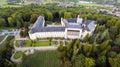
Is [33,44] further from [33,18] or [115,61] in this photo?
[115,61]

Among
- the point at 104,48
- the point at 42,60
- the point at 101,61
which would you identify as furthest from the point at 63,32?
the point at 101,61

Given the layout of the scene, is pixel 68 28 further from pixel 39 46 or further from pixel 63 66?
pixel 63 66

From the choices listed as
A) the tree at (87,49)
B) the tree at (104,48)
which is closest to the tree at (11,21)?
the tree at (87,49)

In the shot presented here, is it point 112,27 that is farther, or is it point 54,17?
point 54,17

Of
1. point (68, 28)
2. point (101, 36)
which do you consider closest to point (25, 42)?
point (68, 28)

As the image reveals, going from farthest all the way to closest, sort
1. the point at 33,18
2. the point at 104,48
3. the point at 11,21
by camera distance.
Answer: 1. the point at 33,18
2. the point at 11,21
3. the point at 104,48

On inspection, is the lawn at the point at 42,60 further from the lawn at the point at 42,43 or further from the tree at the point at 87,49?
the tree at the point at 87,49

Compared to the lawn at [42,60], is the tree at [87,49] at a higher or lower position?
higher

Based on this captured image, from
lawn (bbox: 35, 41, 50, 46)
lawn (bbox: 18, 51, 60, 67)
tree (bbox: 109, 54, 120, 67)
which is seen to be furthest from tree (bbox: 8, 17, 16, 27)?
tree (bbox: 109, 54, 120, 67)

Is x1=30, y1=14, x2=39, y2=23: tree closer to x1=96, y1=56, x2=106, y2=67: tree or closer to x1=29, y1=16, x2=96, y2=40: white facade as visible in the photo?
x1=29, y1=16, x2=96, y2=40: white facade
